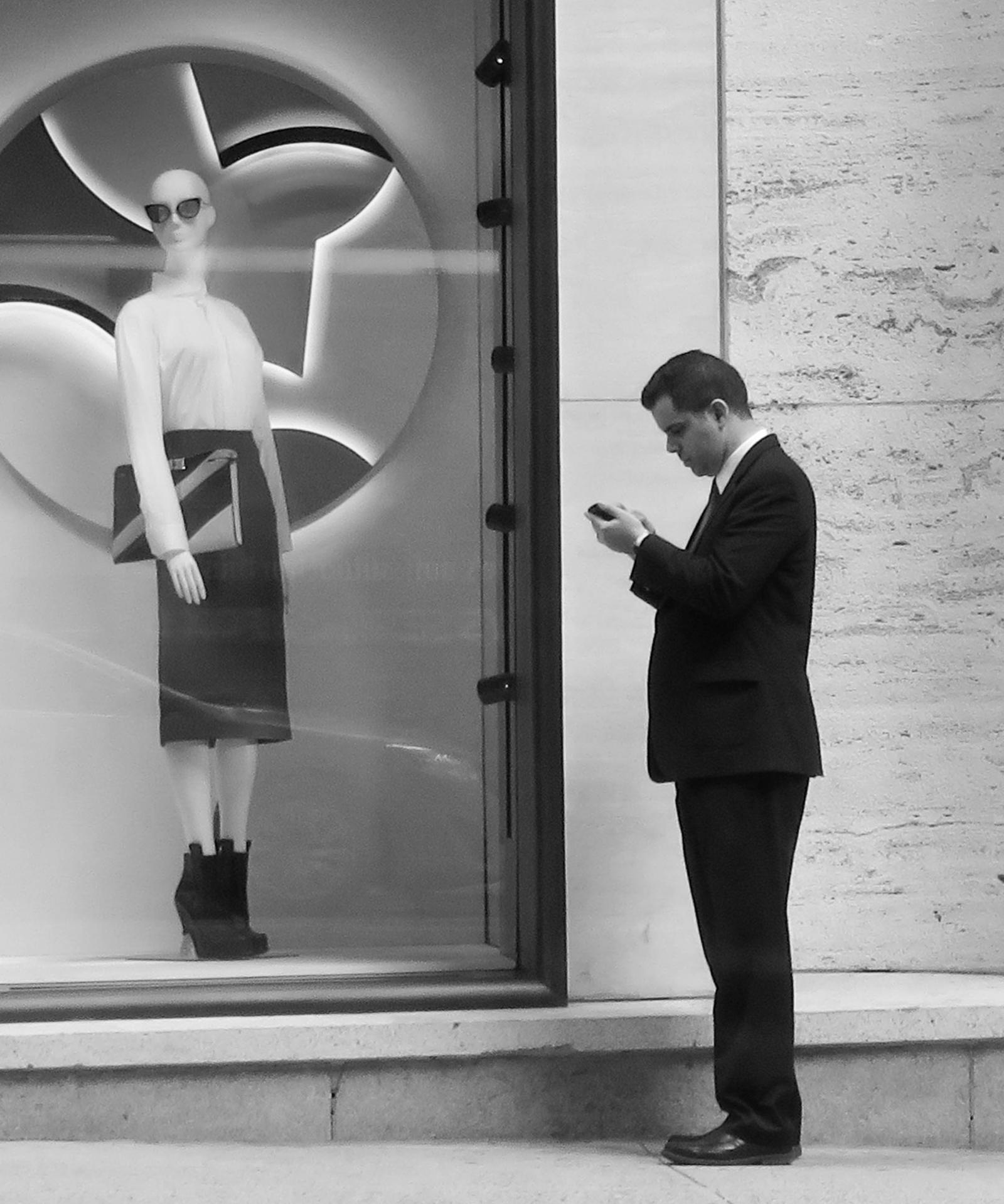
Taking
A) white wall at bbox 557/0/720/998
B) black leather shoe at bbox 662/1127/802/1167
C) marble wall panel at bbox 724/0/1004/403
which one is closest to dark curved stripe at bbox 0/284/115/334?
white wall at bbox 557/0/720/998

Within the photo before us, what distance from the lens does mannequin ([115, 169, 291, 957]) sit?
5.27 meters

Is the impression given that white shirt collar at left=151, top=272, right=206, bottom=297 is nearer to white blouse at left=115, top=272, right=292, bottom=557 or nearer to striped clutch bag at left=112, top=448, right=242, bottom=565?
white blouse at left=115, top=272, right=292, bottom=557

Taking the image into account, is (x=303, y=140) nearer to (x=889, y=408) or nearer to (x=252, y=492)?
(x=252, y=492)

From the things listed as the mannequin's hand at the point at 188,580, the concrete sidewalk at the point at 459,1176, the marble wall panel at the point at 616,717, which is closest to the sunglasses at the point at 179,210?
the mannequin's hand at the point at 188,580

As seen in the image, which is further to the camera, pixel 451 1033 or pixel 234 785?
pixel 234 785

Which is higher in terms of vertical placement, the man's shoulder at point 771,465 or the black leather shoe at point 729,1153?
the man's shoulder at point 771,465

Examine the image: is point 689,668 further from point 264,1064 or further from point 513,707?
point 264,1064

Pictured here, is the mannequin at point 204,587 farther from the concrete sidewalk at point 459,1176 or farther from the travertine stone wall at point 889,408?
the travertine stone wall at point 889,408

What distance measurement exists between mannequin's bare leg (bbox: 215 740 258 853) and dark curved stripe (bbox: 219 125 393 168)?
5.86 ft

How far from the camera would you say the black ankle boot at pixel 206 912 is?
5.21 meters

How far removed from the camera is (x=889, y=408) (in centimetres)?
559

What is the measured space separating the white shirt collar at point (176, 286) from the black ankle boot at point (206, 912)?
5.35 ft

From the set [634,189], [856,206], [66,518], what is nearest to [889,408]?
[856,206]

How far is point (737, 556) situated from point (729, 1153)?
4.68 feet
